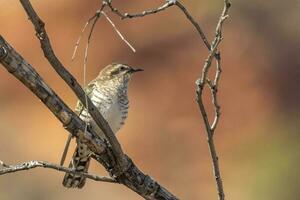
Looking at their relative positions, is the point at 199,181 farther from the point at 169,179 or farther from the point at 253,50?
the point at 253,50

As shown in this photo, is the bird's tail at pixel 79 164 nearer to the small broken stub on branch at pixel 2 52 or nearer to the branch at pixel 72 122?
the branch at pixel 72 122

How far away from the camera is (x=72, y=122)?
12.8ft

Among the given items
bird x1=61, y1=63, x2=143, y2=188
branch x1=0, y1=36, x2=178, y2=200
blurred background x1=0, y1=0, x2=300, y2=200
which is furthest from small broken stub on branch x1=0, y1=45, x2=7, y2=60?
blurred background x1=0, y1=0, x2=300, y2=200

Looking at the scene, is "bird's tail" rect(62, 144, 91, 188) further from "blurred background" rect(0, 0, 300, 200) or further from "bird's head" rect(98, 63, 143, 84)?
"blurred background" rect(0, 0, 300, 200)

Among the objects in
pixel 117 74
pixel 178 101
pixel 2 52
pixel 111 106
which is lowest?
pixel 2 52

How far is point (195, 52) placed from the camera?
1462cm

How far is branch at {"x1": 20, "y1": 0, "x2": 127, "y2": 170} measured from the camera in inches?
135

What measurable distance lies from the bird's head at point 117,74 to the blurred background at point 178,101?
5487 millimetres

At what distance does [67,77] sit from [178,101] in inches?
421

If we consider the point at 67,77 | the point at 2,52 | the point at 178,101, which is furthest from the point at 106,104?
the point at 178,101

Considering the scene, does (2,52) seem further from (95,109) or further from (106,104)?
(106,104)

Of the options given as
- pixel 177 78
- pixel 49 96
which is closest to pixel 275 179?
pixel 177 78

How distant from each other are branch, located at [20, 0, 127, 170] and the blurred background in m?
8.62

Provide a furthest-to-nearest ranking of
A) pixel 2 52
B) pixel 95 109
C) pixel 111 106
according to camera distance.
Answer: pixel 111 106, pixel 95 109, pixel 2 52
